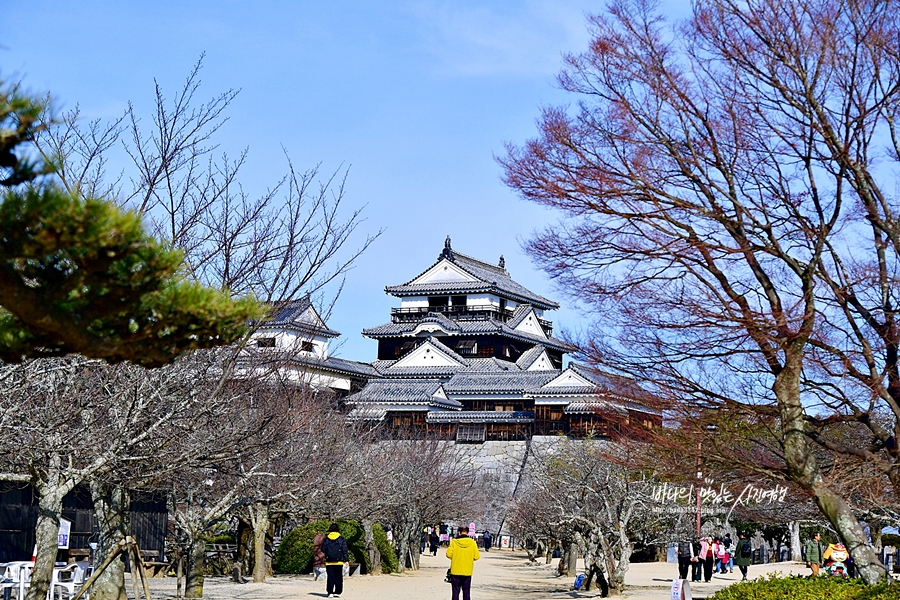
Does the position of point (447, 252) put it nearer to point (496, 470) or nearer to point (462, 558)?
point (496, 470)

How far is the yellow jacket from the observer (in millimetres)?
13766

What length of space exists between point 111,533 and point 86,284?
1034 centimetres

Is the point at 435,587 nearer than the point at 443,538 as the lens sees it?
Yes

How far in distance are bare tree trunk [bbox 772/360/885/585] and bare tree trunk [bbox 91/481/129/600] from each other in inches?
320

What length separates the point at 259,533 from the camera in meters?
21.9

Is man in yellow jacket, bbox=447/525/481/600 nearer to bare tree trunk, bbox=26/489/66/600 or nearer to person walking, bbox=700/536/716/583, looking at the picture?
bare tree trunk, bbox=26/489/66/600

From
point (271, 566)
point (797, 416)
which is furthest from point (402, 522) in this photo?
point (797, 416)

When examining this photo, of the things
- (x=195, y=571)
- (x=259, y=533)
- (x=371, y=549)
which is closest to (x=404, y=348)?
(x=371, y=549)

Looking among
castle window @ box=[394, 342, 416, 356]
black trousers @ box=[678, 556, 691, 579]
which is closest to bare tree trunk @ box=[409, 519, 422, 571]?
black trousers @ box=[678, 556, 691, 579]

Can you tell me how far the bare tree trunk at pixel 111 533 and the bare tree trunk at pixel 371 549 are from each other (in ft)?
46.3

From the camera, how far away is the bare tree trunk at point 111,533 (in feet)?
42.2

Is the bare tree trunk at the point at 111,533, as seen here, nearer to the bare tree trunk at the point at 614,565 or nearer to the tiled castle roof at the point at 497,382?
the bare tree trunk at the point at 614,565

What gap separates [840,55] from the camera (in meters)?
9.70

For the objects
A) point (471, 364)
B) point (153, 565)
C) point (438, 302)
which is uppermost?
point (438, 302)
